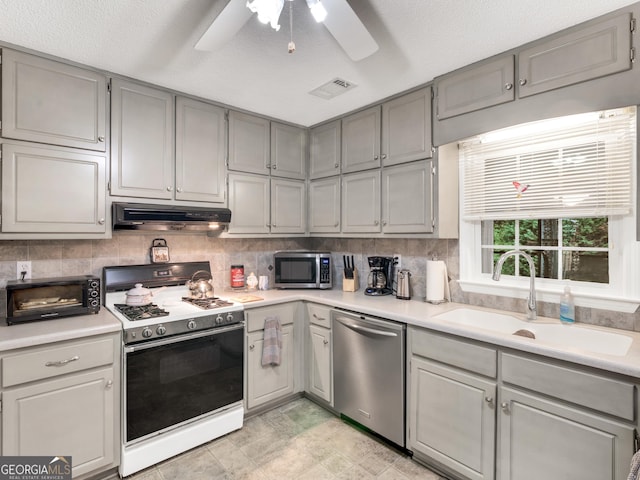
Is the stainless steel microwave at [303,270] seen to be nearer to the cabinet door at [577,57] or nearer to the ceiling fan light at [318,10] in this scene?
the cabinet door at [577,57]

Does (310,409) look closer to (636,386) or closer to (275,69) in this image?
(636,386)

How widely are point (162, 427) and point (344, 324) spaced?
51.6 inches

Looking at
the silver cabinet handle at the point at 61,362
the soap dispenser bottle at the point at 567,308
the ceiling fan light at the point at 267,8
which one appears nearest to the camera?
Answer: the ceiling fan light at the point at 267,8

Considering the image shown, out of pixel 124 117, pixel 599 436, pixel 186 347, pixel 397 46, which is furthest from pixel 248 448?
pixel 397 46

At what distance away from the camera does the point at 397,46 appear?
1858mm

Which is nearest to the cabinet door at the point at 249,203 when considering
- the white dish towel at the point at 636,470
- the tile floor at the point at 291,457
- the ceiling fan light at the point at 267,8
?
the tile floor at the point at 291,457

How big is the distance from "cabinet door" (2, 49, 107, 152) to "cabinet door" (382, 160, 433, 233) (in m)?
1.98

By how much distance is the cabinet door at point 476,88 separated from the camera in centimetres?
194

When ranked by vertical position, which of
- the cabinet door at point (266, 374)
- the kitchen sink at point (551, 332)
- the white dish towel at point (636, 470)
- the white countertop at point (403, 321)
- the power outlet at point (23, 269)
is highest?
the power outlet at point (23, 269)

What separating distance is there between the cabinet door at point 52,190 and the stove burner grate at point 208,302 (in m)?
0.76

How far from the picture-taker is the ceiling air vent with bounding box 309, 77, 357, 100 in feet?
7.59

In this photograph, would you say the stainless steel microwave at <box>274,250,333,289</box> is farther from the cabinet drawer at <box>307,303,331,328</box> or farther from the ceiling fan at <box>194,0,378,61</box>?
the ceiling fan at <box>194,0,378,61</box>

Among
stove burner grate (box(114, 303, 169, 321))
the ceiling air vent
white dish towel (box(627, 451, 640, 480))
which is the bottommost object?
white dish towel (box(627, 451, 640, 480))

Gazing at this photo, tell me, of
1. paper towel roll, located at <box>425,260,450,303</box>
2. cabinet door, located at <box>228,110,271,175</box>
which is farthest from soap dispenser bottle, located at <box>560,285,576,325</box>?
cabinet door, located at <box>228,110,271,175</box>
